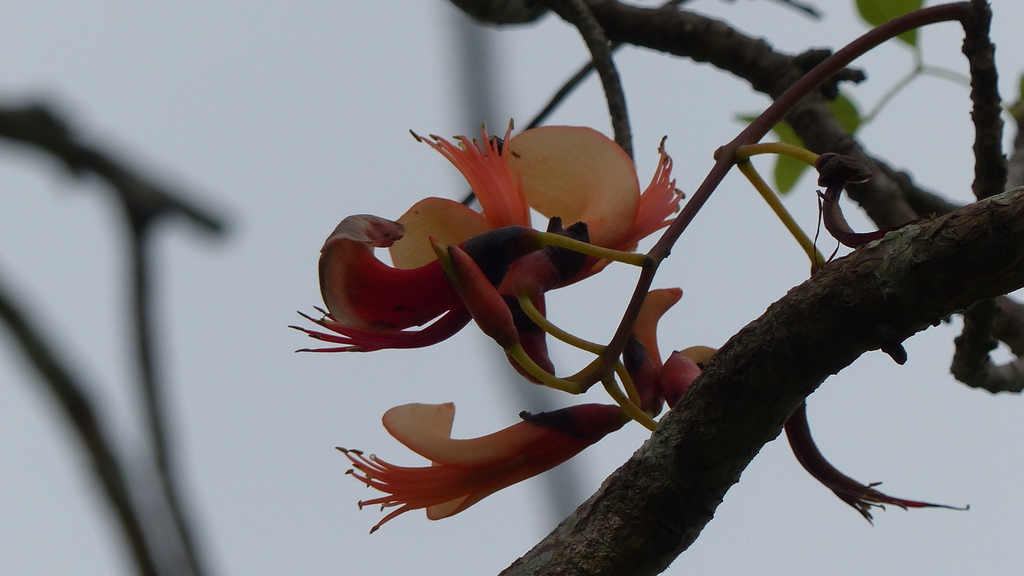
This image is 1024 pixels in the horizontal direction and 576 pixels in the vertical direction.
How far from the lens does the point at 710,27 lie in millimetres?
1562

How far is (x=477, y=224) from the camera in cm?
96

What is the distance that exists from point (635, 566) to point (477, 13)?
1.02 metres

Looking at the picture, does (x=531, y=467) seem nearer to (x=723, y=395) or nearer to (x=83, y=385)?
(x=723, y=395)

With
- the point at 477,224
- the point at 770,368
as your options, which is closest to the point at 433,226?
the point at 477,224

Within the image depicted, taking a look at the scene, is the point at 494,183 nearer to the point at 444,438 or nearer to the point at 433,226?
the point at 433,226

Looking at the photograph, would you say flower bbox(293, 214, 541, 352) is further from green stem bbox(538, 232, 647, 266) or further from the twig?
the twig

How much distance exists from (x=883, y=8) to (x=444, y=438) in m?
1.17

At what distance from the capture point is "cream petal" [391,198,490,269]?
95cm

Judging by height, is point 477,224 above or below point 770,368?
above

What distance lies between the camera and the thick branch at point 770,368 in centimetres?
65

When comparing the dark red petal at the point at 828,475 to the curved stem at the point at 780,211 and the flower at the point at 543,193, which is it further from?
the flower at the point at 543,193

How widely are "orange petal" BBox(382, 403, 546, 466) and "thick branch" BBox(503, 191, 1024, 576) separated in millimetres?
103

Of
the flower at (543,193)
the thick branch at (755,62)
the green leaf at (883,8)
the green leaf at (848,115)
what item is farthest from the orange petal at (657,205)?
the green leaf at (848,115)

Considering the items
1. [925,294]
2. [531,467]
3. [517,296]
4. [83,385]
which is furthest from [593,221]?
[83,385]
